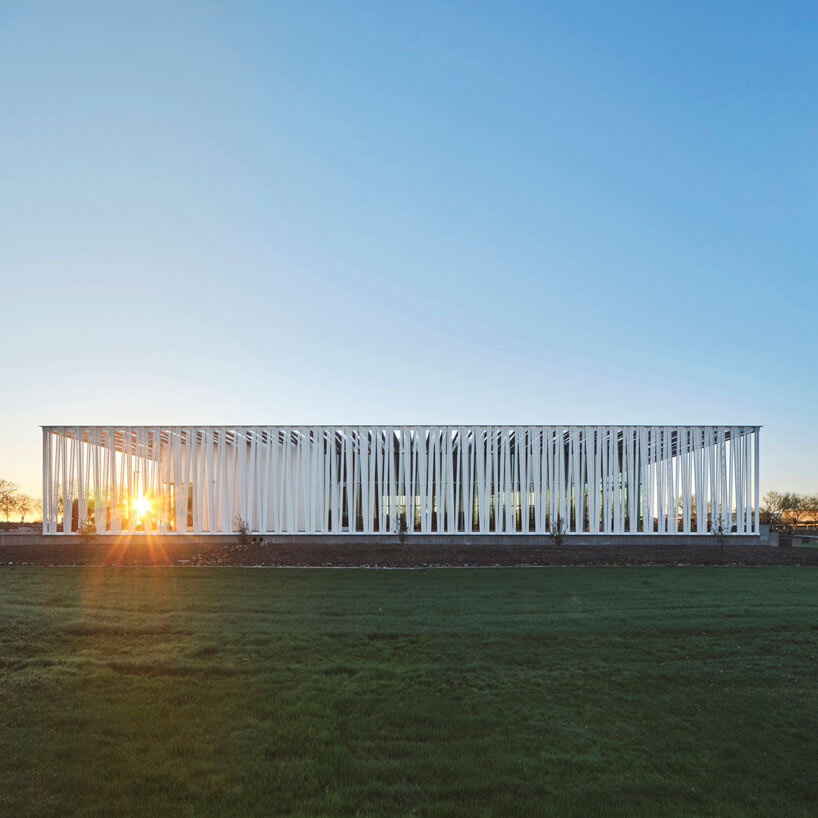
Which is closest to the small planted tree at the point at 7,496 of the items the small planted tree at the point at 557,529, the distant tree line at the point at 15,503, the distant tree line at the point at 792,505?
the distant tree line at the point at 15,503

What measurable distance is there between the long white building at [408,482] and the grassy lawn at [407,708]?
21504mm

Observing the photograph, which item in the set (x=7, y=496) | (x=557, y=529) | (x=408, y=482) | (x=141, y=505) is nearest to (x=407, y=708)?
(x=557, y=529)

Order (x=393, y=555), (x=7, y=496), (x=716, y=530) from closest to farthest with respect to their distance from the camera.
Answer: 1. (x=393, y=555)
2. (x=716, y=530)
3. (x=7, y=496)

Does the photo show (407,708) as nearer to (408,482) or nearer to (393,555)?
(393,555)

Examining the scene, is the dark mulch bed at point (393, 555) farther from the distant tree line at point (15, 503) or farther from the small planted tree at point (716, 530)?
the distant tree line at point (15, 503)

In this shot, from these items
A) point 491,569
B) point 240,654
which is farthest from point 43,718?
point 491,569

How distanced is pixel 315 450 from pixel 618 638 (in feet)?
87.7

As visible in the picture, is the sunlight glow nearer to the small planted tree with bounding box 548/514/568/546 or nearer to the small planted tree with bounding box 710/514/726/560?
the small planted tree with bounding box 548/514/568/546

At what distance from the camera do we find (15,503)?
51125mm

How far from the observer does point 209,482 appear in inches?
1439

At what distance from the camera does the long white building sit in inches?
1389

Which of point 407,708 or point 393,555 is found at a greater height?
point 407,708

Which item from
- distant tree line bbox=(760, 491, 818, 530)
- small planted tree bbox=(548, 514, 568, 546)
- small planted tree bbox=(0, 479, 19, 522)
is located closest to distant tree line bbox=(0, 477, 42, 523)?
small planted tree bbox=(0, 479, 19, 522)

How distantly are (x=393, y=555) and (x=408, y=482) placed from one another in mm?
11126
